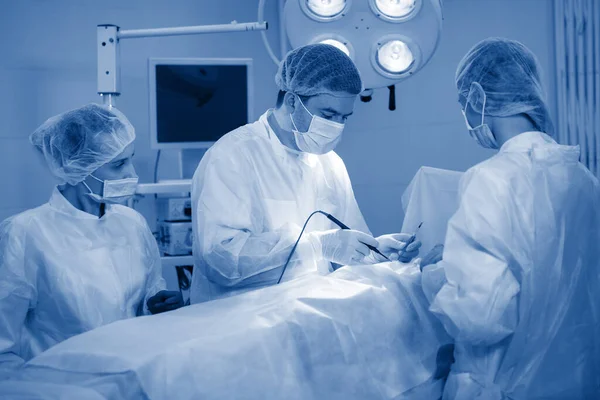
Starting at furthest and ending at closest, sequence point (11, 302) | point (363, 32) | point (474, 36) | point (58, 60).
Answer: point (58, 60) < point (474, 36) < point (363, 32) < point (11, 302)

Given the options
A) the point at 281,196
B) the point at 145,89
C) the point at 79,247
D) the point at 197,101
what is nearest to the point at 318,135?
the point at 281,196

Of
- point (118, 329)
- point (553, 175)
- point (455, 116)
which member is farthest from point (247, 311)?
point (455, 116)

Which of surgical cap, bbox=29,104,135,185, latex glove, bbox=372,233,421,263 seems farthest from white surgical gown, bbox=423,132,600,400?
surgical cap, bbox=29,104,135,185

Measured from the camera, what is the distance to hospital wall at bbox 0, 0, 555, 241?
262 centimetres

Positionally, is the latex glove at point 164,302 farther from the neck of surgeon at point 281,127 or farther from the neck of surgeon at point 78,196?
the neck of surgeon at point 281,127

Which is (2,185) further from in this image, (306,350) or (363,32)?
(306,350)

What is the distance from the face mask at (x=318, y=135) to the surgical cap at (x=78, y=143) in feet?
1.62

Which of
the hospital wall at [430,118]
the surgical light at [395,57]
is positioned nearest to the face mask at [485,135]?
the surgical light at [395,57]

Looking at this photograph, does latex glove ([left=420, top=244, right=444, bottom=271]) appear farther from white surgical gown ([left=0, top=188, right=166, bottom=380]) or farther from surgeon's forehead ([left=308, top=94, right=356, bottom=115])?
white surgical gown ([left=0, top=188, right=166, bottom=380])

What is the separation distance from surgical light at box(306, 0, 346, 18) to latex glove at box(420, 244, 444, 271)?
0.87 metres

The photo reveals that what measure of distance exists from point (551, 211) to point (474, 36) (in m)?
1.57

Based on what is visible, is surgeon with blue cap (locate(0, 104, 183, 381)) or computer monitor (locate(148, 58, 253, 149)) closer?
surgeon with blue cap (locate(0, 104, 183, 381))

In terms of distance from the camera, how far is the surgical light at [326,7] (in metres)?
1.94

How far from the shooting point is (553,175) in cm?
120
